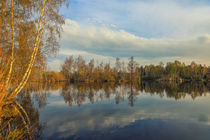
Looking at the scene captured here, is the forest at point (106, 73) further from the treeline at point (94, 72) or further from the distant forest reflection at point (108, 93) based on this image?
the distant forest reflection at point (108, 93)

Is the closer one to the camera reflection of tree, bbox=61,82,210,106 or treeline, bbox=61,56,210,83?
reflection of tree, bbox=61,82,210,106

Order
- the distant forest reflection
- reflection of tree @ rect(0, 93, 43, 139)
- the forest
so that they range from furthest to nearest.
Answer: the forest → the distant forest reflection → reflection of tree @ rect(0, 93, 43, 139)

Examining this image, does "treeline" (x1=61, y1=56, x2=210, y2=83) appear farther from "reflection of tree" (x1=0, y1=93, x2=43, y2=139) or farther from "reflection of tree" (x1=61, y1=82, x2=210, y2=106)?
"reflection of tree" (x1=0, y1=93, x2=43, y2=139)

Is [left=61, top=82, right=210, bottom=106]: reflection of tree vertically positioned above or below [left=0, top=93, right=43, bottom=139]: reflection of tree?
below

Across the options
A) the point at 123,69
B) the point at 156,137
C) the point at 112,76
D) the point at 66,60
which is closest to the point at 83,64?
the point at 66,60

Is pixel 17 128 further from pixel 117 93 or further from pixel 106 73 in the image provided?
pixel 106 73

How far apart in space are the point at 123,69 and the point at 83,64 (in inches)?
832

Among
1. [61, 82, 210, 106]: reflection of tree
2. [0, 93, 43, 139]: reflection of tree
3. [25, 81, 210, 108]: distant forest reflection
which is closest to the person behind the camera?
[0, 93, 43, 139]: reflection of tree

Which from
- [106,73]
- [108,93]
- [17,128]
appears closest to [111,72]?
[106,73]

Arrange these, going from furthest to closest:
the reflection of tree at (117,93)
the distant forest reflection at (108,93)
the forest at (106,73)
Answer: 1. the forest at (106,73)
2. the reflection of tree at (117,93)
3. the distant forest reflection at (108,93)

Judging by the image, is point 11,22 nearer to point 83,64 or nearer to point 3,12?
point 3,12

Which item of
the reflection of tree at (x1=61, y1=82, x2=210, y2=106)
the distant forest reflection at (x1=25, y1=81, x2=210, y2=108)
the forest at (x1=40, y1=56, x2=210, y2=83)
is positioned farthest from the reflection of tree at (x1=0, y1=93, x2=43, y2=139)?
the forest at (x1=40, y1=56, x2=210, y2=83)

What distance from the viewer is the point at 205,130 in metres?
7.56

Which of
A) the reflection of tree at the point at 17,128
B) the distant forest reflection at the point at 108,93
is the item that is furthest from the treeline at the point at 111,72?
the reflection of tree at the point at 17,128
